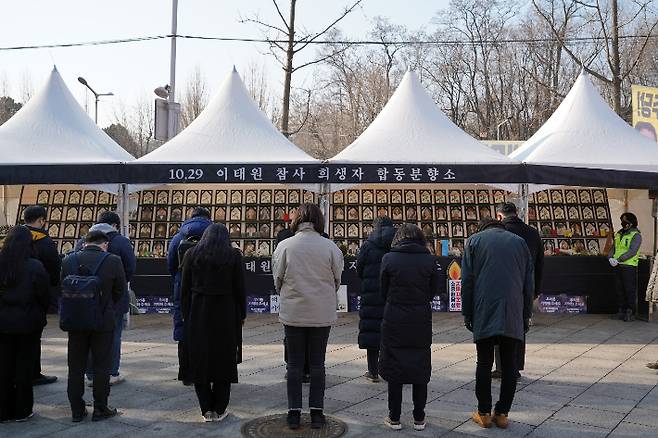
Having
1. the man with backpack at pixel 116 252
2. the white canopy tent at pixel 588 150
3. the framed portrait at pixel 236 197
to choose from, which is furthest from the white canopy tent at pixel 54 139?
the white canopy tent at pixel 588 150

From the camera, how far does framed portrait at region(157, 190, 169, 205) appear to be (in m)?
12.1

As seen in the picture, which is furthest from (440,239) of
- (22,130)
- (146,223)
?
(22,130)

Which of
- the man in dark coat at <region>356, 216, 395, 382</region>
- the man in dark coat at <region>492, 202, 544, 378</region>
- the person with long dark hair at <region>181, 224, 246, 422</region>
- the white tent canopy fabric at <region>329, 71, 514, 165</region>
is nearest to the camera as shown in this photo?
the person with long dark hair at <region>181, 224, 246, 422</region>

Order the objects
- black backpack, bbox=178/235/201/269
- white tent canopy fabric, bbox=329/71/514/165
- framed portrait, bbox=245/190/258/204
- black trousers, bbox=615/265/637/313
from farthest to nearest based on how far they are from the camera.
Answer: framed portrait, bbox=245/190/258/204
black trousers, bbox=615/265/637/313
white tent canopy fabric, bbox=329/71/514/165
black backpack, bbox=178/235/201/269

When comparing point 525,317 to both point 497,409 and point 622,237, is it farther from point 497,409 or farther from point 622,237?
point 622,237

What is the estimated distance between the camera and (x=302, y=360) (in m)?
4.98

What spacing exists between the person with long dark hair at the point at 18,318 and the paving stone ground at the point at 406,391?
0.77ft

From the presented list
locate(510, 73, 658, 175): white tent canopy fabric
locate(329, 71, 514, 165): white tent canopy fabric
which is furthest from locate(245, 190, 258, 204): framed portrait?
locate(510, 73, 658, 175): white tent canopy fabric

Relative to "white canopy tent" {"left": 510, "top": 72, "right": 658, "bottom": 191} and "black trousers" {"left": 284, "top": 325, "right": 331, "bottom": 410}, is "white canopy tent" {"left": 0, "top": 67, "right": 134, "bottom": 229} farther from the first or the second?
"white canopy tent" {"left": 510, "top": 72, "right": 658, "bottom": 191}

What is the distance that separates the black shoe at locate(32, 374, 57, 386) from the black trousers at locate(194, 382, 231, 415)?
2198 mm

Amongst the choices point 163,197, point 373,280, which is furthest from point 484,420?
point 163,197

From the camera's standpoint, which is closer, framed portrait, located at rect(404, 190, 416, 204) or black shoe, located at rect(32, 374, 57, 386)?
black shoe, located at rect(32, 374, 57, 386)

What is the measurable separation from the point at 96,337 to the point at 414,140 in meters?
6.53

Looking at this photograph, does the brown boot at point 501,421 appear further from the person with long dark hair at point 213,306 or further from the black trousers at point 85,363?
the black trousers at point 85,363
